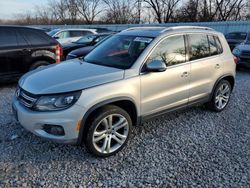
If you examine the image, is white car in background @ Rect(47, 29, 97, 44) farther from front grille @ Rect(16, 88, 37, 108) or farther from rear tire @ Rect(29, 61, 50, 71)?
front grille @ Rect(16, 88, 37, 108)

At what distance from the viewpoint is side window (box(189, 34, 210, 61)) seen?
436 centimetres

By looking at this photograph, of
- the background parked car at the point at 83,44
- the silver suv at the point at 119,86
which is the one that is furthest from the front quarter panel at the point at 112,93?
the background parked car at the point at 83,44

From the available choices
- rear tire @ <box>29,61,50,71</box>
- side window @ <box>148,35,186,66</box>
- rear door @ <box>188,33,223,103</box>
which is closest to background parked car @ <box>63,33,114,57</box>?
rear tire @ <box>29,61,50,71</box>

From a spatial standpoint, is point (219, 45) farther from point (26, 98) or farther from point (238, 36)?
point (238, 36)

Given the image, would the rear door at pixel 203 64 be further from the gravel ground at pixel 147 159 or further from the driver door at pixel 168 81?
the gravel ground at pixel 147 159

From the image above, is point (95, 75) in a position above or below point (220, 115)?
above

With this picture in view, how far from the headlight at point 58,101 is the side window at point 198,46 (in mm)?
2228

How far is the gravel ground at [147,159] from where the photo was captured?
2984 millimetres

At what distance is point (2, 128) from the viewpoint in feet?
13.9

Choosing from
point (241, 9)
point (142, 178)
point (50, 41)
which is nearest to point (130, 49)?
point (142, 178)

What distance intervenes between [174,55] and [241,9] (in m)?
40.4

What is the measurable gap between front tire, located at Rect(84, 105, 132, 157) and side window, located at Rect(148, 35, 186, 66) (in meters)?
1.01

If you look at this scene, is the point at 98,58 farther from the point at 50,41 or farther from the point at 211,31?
the point at 50,41

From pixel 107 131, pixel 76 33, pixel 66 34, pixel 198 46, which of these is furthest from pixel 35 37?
pixel 76 33
